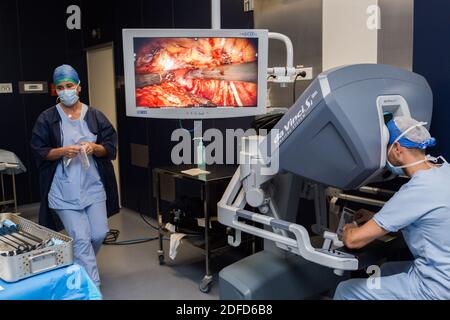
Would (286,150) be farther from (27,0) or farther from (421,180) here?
(27,0)

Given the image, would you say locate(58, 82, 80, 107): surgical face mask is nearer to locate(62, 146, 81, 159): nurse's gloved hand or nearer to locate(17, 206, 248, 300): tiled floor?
locate(62, 146, 81, 159): nurse's gloved hand

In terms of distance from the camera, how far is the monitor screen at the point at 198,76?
2439mm

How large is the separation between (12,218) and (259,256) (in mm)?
1208

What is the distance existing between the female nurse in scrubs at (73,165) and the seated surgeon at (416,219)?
1.64 m

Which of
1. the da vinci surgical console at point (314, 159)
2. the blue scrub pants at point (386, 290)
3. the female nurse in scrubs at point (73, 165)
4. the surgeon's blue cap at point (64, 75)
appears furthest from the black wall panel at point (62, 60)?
the blue scrub pants at point (386, 290)

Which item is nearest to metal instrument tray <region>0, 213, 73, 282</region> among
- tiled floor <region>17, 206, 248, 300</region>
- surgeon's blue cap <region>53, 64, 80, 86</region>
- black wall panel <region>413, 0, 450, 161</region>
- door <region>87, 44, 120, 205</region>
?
surgeon's blue cap <region>53, 64, 80, 86</region>

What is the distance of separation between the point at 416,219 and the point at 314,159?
1.49ft

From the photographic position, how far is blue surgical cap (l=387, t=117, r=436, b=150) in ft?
5.46

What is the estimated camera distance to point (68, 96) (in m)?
2.60

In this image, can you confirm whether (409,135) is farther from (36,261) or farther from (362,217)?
(36,261)

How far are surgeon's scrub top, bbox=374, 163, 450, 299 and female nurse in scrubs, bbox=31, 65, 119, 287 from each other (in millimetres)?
1761

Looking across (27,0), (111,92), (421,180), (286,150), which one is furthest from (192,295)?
(27,0)

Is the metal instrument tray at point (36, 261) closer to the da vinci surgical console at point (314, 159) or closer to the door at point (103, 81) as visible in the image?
the da vinci surgical console at point (314, 159)

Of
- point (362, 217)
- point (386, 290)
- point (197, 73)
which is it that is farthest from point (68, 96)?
point (386, 290)
